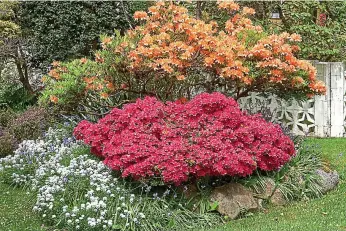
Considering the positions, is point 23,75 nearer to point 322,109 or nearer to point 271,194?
point 322,109

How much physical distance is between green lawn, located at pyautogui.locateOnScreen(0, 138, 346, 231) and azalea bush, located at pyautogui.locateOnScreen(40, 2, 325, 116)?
1.52m

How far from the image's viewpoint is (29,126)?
921 centimetres

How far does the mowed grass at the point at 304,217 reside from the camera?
236 inches

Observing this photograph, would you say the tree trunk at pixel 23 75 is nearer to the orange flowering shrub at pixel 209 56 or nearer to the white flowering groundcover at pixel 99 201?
the orange flowering shrub at pixel 209 56

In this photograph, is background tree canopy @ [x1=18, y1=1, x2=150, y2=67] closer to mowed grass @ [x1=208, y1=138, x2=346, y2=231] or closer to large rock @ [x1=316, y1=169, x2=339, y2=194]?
large rock @ [x1=316, y1=169, x2=339, y2=194]

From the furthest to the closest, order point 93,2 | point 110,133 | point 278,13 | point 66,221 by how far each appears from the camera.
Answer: point 278,13, point 93,2, point 110,133, point 66,221

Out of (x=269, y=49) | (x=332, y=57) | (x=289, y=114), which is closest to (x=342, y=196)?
(x=269, y=49)

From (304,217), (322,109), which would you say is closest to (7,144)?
(304,217)

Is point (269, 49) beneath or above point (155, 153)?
above

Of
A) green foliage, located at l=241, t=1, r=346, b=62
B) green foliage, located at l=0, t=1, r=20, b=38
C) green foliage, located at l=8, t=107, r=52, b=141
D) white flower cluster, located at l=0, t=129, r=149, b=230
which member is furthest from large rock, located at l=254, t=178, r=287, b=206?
green foliage, located at l=0, t=1, r=20, b=38

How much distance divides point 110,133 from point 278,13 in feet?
22.2

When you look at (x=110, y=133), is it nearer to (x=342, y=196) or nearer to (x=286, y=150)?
(x=286, y=150)

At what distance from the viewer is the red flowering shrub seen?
20.8 ft

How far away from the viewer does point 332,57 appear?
37.9ft
